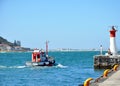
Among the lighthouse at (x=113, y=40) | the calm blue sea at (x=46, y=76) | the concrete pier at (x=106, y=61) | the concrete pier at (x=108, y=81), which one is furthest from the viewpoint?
the lighthouse at (x=113, y=40)

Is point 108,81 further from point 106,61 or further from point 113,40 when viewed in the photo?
point 113,40

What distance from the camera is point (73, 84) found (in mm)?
39375

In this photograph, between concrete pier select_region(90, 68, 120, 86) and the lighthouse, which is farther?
the lighthouse

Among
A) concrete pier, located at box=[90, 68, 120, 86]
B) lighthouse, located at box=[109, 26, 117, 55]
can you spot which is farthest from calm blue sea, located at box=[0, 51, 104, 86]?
concrete pier, located at box=[90, 68, 120, 86]

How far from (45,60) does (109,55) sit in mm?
15744

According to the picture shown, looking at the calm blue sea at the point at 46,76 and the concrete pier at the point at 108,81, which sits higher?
the concrete pier at the point at 108,81

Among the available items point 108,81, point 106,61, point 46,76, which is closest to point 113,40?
point 106,61

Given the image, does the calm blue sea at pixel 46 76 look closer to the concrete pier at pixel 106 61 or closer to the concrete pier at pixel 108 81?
the concrete pier at pixel 106 61

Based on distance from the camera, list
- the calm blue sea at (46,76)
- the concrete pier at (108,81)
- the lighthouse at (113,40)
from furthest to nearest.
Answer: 1. the lighthouse at (113,40)
2. the calm blue sea at (46,76)
3. the concrete pier at (108,81)

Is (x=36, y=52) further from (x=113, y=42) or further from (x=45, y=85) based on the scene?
(x=45, y=85)

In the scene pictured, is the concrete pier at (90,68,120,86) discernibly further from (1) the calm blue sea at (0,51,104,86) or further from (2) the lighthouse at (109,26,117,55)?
(2) the lighthouse at (109,26,117,55)

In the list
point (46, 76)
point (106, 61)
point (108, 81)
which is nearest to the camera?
point (108, 81)

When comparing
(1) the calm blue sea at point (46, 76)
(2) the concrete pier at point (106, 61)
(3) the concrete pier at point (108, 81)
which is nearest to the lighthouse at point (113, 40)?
(2) the concrete pier at point (106, 61)

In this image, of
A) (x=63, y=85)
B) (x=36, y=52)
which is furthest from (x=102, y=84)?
(x=36, y=52)
